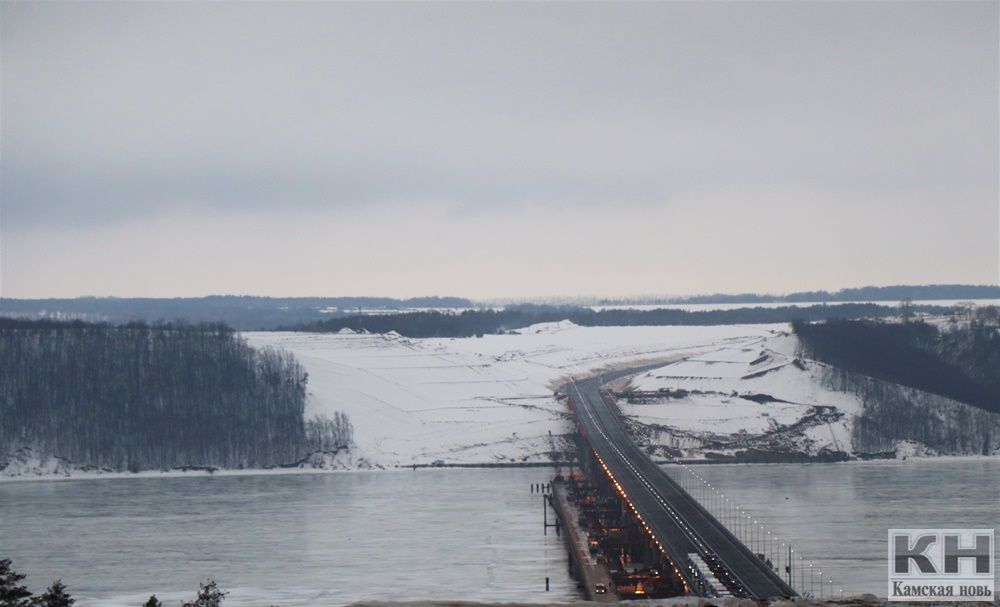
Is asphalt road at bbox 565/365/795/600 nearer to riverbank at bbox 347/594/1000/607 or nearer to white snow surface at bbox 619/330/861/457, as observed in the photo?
white snow surface at bbox 619/330/861/457

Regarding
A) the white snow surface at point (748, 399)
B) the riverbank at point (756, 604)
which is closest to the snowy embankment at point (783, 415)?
the white snow surface at point (748, 399)

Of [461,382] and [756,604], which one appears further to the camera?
[461,382]

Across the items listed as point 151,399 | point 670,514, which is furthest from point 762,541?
point 151,399

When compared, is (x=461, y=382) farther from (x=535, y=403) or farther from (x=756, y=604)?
(x=756, y=604)

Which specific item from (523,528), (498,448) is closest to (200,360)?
(498,448)

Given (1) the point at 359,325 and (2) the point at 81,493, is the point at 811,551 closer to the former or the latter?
(2) the point at 81,493
